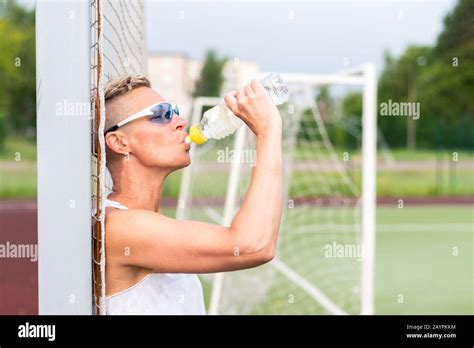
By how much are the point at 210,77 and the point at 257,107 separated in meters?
20.7

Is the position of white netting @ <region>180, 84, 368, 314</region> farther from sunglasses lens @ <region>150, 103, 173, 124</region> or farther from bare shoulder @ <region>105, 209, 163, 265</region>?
bare shoulder @ <region>105, 209, 163, 265</region>

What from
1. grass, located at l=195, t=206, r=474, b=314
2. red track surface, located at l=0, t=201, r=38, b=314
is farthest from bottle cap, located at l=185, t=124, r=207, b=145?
red track surface, located at l=0, t=201, r=38, b=314

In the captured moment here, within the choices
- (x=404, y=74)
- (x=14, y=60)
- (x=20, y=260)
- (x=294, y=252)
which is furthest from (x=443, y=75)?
(x=20, y=260)

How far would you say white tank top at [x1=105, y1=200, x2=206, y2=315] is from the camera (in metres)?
1.77

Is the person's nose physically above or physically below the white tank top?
above

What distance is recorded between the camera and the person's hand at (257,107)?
1673 millimetres

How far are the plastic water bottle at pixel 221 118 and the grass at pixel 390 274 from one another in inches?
134

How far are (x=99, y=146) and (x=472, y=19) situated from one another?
101ft

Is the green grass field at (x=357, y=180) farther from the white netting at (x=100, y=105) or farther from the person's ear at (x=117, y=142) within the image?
the person's ear at (x=117, y=142)

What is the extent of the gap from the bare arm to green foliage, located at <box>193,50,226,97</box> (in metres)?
20.3

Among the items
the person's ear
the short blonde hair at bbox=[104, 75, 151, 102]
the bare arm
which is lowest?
the bare arm

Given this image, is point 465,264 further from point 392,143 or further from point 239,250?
point 392,143

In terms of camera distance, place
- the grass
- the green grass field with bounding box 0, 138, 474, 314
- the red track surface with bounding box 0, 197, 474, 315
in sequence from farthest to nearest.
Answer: the red track surface with bounding box 0, 197, 474, 315, the green grass field with bounding box 0, 138, 474, 314, the grass

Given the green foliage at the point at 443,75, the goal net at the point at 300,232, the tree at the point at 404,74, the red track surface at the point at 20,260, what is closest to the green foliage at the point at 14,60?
the red track surface at the point at 20,260
